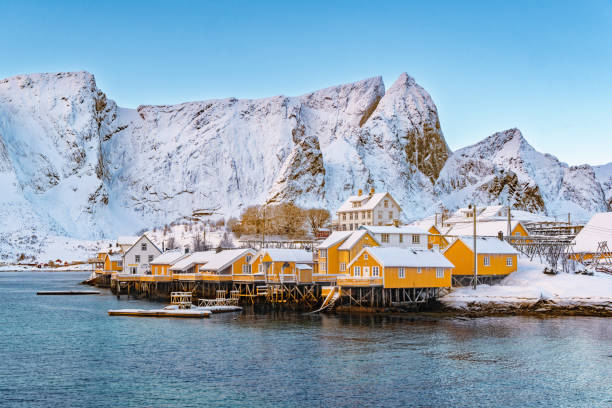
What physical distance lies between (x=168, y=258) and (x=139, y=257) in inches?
354

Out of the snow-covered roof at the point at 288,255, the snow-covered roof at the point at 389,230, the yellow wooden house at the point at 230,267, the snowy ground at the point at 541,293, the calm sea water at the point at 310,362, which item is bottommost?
the calm sea water at the point at 310,362

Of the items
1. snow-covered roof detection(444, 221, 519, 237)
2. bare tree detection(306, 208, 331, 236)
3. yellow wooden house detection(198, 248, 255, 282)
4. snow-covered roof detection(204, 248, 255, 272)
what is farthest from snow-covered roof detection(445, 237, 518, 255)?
bare tree detection(306, 208, 331, 236)

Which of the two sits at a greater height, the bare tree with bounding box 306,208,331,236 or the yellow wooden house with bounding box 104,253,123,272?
the bare tree with bounding box 306,208,331,236

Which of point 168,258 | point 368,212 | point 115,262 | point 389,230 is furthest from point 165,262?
point 368,212

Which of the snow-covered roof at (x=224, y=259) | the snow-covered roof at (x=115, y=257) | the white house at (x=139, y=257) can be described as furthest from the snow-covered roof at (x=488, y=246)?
the snow-covered roof at (x=115, y=257)

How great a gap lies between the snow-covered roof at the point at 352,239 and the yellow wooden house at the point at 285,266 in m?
4.48

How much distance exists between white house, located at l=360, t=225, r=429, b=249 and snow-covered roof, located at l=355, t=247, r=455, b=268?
709 centimetres

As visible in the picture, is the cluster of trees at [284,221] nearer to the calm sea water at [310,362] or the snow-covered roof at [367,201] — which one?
the snow-covered roof at [367,201]

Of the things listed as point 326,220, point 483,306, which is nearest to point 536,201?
point 326,220

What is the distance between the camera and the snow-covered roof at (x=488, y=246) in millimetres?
64438

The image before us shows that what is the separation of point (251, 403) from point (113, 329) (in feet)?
83.3

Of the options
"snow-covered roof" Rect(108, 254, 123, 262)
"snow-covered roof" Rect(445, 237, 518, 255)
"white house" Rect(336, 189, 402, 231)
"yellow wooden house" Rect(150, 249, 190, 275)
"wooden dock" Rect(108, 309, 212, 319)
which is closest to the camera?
"wooden dock" Rect(108, 309, 212, 319)

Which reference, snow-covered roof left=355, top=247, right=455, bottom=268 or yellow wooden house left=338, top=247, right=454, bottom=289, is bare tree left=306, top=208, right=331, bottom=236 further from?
yellow wooden house left=338, top=247, right=454, bottom=289

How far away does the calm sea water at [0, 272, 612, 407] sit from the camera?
2869 centimetres
